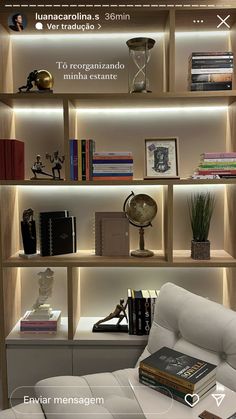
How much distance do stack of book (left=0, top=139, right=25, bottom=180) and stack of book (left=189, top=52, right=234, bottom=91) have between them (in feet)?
3.15

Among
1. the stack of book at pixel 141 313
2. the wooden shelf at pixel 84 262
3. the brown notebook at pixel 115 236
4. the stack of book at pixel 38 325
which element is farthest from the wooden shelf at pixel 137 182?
the stack of book at pixel 38 325

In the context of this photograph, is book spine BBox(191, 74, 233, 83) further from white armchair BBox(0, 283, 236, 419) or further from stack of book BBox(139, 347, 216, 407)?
stack of book BBox(139, 347, 216, 407)

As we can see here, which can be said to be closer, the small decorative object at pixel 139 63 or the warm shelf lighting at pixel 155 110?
the small decorative object at pixel 139 63

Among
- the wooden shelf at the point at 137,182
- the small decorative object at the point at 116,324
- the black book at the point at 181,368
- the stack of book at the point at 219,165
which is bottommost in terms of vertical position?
the small decorative object at the point at 116,324

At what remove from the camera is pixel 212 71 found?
6.61 ft

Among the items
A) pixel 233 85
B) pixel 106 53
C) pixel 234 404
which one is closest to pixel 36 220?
pixel 106 53

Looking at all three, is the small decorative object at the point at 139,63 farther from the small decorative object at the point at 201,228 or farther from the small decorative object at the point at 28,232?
the small decorative object at the point at 28,232

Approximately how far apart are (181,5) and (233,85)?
19.2 inches

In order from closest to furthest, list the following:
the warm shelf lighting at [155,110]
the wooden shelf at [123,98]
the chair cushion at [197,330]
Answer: the chair cushion at [197,330] < the wooden shelf at [123,98] < the warm shelf lighting at [155,110]

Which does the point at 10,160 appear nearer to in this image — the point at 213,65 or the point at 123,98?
the point at 123,98

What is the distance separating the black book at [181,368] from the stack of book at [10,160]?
1156 mm

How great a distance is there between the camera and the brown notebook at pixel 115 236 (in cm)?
217

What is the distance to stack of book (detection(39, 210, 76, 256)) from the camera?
2139 millimetres

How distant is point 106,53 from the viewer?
2281 millimetres
